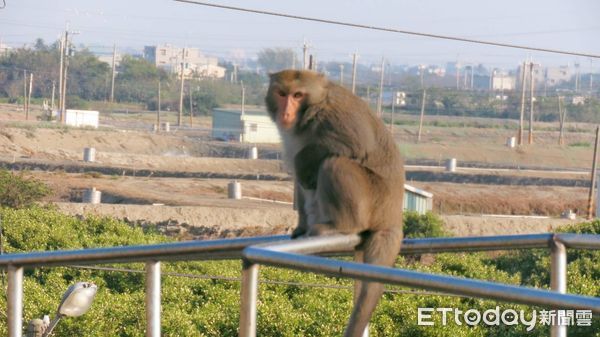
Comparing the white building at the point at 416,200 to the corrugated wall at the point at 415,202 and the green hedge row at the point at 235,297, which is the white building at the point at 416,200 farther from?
the green hedge row at the point at 235,297

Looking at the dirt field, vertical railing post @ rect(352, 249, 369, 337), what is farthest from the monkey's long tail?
the dirt field

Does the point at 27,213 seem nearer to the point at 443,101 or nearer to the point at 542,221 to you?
the point at 542,221

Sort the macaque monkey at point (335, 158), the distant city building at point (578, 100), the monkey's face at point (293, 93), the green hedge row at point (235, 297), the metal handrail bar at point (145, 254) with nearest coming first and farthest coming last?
the metal handrail bar at point (145, 254), the macaque monkey at point (335, 158), the monkey's face at point (293, 93), the green hedge row at point (235, 297), the distant city building at point (578, 100)

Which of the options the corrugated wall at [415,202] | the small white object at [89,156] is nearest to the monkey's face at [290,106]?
the corrugated wall at [415,202]

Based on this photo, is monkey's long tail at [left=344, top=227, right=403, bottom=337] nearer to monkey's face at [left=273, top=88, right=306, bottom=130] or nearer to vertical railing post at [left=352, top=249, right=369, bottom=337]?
vertical railing post at [left=352, top=249, right=369, bottom=337]

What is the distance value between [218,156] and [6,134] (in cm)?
1123

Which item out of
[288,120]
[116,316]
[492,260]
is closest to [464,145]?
[492,260]

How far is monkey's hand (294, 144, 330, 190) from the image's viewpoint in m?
4.48

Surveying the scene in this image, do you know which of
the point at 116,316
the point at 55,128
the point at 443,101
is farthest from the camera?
the point at 443,101

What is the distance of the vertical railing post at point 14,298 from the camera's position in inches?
122

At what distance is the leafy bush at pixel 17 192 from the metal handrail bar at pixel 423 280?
28264mm

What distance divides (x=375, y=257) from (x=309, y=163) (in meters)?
0.76

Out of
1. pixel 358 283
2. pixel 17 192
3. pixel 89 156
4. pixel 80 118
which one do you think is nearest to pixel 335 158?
pixel 358 283

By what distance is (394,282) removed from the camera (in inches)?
84.7
